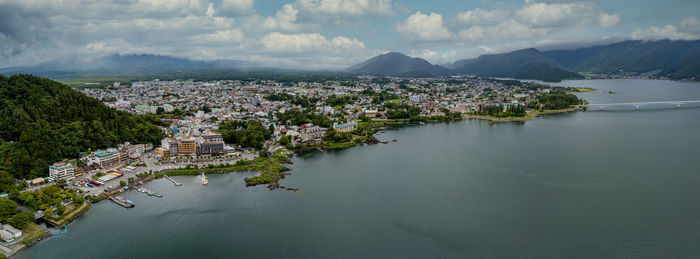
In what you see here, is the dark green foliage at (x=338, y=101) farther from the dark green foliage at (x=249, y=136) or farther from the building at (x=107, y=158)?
the building at (x=107, y=158)

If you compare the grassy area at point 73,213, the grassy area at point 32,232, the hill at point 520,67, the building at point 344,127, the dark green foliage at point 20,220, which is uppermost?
the hill at point 520,67

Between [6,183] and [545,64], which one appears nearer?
[6,183]

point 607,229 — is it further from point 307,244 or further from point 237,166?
point 237,166

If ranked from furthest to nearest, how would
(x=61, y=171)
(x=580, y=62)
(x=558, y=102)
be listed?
(x=580, y=62) < (x=558, y=102) < (x=61, y=171)

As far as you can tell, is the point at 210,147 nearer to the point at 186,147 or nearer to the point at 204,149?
the point at 204,149

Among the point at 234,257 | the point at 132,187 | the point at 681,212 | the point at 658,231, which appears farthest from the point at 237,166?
the point at 681,212

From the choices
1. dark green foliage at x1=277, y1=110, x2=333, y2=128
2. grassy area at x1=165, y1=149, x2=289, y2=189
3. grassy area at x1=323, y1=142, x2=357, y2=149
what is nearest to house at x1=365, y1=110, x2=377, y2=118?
dark green foliage at x1=277, y1=110, x2=333, y2=128

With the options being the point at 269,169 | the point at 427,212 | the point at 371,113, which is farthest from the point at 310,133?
the point at 427,212

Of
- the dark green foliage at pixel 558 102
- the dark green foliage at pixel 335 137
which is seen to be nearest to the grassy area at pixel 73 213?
the dark green foliage at pixel 335 137
